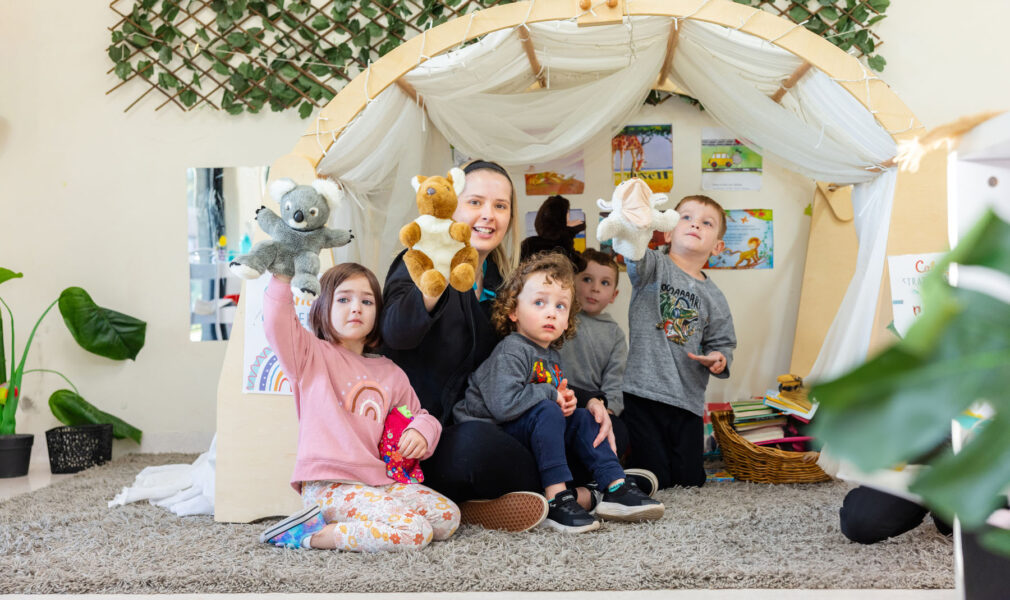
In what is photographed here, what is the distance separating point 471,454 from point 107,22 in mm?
2103

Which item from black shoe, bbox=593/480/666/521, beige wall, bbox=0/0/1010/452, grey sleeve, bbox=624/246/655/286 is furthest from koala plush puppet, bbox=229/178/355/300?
beige wall, bbox=0/0/1010/452

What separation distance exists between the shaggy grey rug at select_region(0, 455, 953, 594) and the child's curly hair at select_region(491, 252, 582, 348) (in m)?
0.44

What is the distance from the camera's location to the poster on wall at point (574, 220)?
257 centimetres

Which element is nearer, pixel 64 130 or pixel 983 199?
pixel 983 199

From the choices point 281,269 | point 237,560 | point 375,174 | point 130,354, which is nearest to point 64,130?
point 130,354

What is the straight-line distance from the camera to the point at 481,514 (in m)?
1.54

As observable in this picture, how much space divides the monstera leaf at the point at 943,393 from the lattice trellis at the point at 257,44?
100 inches

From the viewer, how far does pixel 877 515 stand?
1.25m

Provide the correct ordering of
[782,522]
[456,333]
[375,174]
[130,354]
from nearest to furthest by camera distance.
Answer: [782,522], [456,333], [375,174], [130,354]

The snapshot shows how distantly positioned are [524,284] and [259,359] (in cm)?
57

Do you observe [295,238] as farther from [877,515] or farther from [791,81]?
[791,81]

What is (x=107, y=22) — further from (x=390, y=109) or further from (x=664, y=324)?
(x=664, y=324)

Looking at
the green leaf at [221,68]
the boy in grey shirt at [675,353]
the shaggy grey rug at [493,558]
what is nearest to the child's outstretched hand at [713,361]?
the boy in grey shirt at [675,353]

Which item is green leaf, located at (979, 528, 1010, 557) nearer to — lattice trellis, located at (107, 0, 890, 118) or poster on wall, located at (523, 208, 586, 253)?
poster on wall, located at (523, 208, 586, 253)
